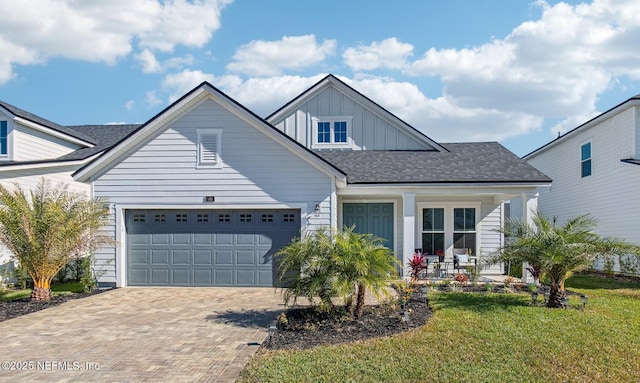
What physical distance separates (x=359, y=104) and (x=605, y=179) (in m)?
9.91

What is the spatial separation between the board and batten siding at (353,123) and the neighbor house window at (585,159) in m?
7.26

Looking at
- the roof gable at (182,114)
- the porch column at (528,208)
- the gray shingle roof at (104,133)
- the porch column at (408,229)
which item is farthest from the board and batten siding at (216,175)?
the gray shingle roof at (104,133)

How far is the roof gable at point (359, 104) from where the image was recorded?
15.9 meters

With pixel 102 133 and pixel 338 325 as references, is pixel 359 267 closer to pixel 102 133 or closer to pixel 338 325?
pixel 338 325

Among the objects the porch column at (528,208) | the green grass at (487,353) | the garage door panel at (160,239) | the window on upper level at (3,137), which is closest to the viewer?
the green grass at (487,353)

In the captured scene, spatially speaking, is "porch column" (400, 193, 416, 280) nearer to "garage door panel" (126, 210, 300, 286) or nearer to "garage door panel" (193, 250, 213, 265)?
"garage door panel" (126, 210, 300, 286)

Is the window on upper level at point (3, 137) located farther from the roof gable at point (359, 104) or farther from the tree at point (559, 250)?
the tree at point (559, 250)

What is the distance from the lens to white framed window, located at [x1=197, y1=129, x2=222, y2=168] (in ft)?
39.6

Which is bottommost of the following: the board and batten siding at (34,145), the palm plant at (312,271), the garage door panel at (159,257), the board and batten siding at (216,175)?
the garage door panel at (159,257)

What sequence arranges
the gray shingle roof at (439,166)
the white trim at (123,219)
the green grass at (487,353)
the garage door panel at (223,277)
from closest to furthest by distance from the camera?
1. the green grass at (487,353)
2. the white trim at (123,219)
3. the garage door panel at (223,277)
4. the gray shingle roof at (439,166)

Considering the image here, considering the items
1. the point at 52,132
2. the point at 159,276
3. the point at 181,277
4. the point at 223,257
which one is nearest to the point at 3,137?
the point at 52,132

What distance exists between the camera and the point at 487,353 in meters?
5.97

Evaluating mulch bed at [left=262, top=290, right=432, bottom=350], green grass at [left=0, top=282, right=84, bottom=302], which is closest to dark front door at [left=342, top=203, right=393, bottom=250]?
mulch bed at [left=262, top=290, right=432, bottom=350]

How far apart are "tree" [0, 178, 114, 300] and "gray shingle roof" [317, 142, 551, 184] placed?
7.43 meters
